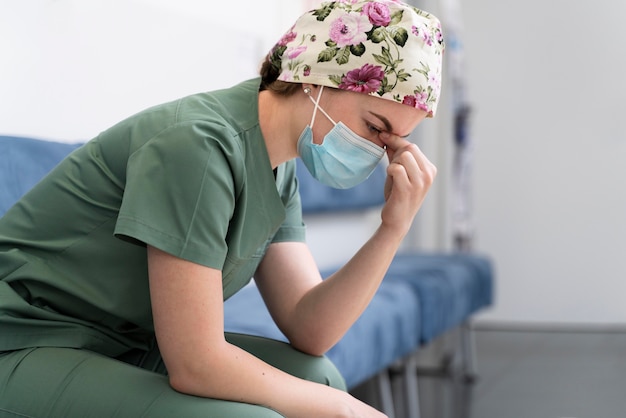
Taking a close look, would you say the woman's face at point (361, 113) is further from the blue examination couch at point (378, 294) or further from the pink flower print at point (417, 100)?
the blue examination couch at point (378, 294)

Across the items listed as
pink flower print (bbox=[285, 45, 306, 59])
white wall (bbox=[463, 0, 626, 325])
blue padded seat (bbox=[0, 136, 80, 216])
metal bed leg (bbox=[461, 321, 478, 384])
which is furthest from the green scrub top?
white wall (bbox=[463, 0, 626, 325])

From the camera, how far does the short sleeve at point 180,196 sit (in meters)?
1.05

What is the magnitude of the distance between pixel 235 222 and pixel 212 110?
18cm

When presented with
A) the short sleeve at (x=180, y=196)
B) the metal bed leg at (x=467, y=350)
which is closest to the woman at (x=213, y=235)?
the short sleeve at (x=180, y=196)

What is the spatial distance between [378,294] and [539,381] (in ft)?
4.42

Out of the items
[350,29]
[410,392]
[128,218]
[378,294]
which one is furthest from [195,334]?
[410,392]

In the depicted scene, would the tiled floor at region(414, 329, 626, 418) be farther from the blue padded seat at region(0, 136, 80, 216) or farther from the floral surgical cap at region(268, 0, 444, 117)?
the floral surgical cap at region(268, 0, 444, 117)

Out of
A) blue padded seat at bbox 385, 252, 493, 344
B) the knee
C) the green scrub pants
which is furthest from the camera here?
blue padded seat at bbox 385, 252, 493, 344

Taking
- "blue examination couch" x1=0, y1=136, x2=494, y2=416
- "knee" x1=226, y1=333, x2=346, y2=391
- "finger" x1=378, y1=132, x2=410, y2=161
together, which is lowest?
"blue examination couch" x1=0, y1=136, x2=494, y2=416

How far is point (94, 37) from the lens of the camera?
7.08 feet

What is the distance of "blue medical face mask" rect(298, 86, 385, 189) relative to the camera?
130cm

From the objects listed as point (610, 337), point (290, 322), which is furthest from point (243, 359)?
point (610, 337)

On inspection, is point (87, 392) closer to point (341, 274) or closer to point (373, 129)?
point (341, 274)

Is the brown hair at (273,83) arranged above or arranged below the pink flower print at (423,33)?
below
